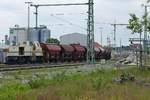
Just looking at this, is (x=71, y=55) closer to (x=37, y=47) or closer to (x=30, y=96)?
(x=37, y=47)

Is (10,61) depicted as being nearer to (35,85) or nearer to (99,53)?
(99,53)

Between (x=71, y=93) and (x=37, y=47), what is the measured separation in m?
46.7

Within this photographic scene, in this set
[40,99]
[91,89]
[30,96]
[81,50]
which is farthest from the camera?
[81,50]

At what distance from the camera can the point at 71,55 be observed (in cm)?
7494

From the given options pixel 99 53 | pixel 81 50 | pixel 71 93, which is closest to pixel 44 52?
pixel 81 50

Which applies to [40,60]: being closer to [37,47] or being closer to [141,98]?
[37,47]

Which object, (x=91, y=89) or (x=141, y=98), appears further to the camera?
(x=91, y=89)

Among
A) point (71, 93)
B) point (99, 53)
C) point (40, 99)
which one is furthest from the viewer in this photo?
point (99, 53)

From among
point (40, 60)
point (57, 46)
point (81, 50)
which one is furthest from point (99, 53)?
point (40, 60)

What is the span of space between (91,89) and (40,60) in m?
46.4

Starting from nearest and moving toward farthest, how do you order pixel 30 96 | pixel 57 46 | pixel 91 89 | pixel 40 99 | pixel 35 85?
pixel 40 99 → pixel 30 96 → pixel 91 89 → pixel 35 85 → pixel 57 46

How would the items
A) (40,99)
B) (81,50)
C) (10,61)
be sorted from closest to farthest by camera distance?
(40,99), (10,61), (81,50)

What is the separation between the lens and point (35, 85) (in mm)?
21859

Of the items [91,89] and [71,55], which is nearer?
[91,89]
